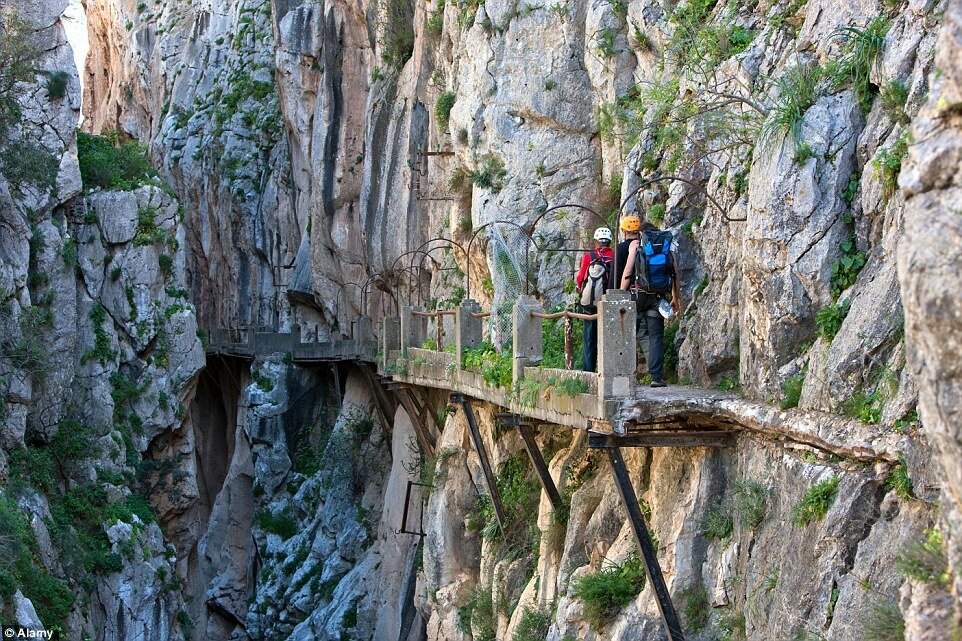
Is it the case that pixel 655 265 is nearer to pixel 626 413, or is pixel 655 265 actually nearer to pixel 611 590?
pixel 626 413

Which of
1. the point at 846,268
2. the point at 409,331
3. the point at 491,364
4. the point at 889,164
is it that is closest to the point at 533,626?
the point at 491,364

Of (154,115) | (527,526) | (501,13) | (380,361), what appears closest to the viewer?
(527,526)

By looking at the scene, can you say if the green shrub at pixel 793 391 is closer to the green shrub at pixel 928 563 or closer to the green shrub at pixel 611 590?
the green shrub at pixel 611 590

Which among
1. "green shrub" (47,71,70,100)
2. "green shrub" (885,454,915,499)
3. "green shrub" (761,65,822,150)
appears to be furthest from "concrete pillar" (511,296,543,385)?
"green shrub" (47,71,70,100)

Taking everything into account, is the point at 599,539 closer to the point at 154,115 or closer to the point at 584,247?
the point at 584,247

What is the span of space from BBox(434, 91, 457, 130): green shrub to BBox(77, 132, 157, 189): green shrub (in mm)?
11793

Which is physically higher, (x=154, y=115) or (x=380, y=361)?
(x=154, y=115)

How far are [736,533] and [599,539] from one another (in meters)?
2.96

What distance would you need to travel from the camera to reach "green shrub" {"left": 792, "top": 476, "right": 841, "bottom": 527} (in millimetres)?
7652

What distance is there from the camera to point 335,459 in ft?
93.8

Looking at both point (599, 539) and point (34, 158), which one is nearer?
point (599, 539)

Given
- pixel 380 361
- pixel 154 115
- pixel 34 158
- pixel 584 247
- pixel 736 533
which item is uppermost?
pixel 154 115

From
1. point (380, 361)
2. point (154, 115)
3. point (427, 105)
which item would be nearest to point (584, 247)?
point (380, 361)

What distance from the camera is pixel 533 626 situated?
12.9 meters
